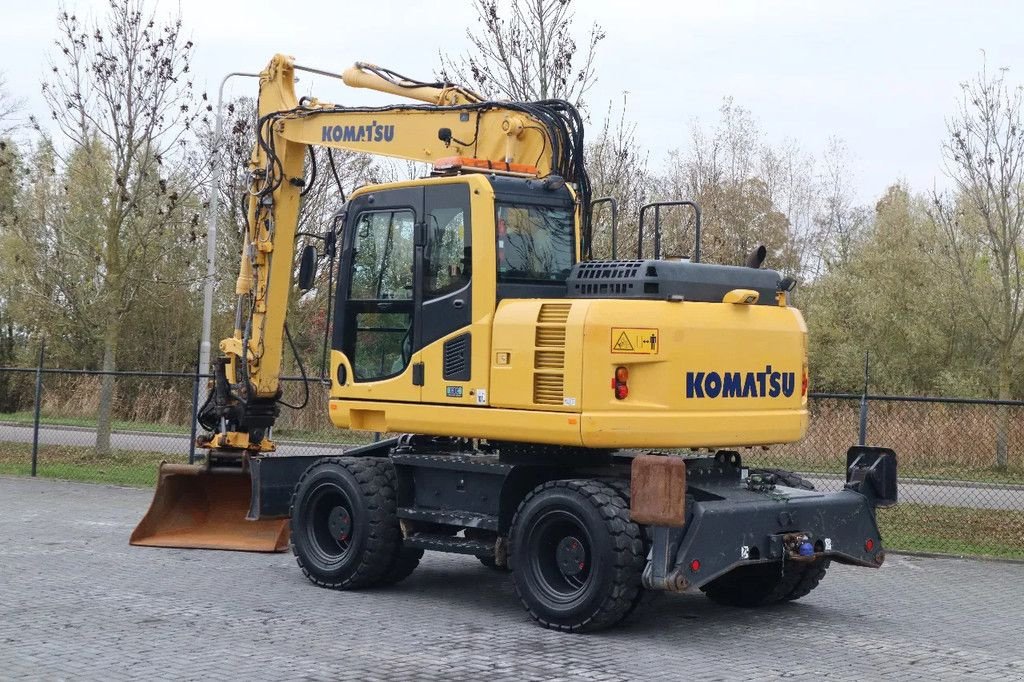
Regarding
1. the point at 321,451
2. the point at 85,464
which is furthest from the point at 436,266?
the point at 85,464

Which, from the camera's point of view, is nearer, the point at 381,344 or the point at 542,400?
the point at 542,400

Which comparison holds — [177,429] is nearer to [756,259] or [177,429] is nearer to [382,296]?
[382,296]

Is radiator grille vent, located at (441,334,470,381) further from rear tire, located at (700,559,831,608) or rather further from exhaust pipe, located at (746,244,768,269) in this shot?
rear tire, located at (700,559,831,608)

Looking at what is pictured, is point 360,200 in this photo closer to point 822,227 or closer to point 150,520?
point 150,520

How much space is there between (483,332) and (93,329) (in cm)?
2597

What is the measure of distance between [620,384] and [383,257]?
2648 millimetres

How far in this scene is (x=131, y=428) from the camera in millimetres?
25812

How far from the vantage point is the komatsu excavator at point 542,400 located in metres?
9.29

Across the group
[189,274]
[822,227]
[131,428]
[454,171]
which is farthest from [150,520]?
[822,227]

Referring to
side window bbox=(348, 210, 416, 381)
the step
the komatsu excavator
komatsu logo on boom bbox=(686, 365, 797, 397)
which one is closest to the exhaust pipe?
the komatsu excavator

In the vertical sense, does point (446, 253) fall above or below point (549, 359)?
above

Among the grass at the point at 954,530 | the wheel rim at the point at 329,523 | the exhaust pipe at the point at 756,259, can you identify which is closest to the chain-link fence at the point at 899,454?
the grass at the point at 954,530

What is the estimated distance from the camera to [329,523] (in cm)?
1115

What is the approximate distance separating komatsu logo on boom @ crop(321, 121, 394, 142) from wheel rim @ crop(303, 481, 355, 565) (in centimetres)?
319
